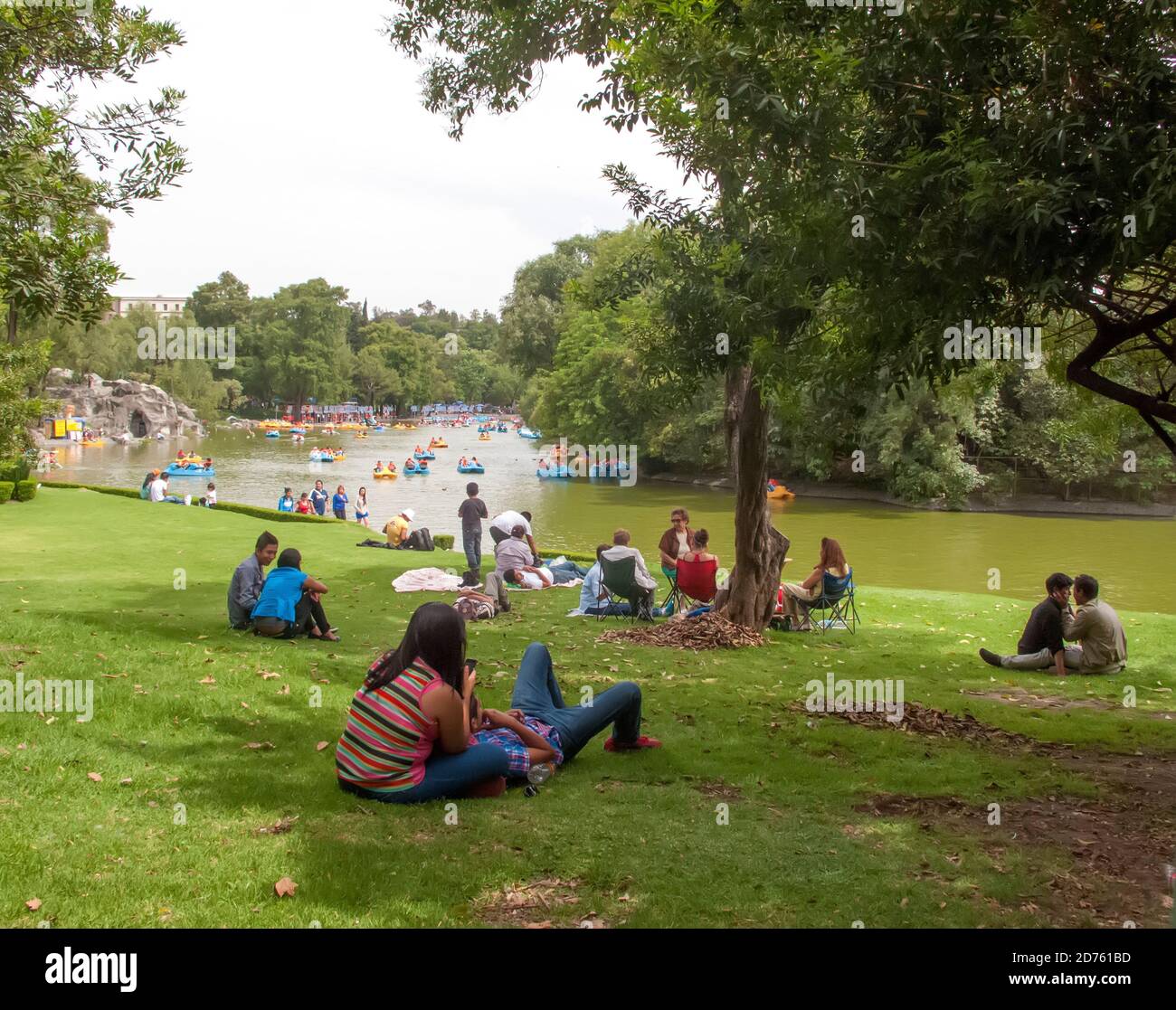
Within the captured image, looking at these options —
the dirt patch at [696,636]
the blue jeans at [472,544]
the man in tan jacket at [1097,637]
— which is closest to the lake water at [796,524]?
the blue jeans at [472,544]

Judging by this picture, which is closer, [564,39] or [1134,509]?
[564,39]

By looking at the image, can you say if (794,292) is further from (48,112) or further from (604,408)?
(604,408)

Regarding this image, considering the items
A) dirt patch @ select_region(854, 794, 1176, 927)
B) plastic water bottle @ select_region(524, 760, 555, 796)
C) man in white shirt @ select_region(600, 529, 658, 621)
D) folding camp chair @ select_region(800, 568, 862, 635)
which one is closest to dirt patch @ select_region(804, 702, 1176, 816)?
dirt patch @ select_region(854, 794, 1176, 927)

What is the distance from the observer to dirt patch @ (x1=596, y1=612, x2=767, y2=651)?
1103 cm

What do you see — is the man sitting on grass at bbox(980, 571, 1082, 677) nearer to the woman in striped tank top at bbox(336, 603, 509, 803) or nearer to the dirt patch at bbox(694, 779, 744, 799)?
the dirt patch at bbox(694, 779, 744, 799)

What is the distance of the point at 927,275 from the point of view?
5395mm

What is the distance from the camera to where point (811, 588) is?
12.6 m

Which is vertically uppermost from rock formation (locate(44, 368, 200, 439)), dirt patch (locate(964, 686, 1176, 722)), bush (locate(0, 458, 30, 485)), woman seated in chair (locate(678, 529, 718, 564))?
rock formation (locate(44, 368, 200, 439))

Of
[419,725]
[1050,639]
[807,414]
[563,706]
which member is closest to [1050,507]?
[1050,639]

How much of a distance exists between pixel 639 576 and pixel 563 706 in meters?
6.53

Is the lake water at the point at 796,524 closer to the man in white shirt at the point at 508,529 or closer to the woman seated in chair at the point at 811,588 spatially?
the man in white shirt at the point at 508,529

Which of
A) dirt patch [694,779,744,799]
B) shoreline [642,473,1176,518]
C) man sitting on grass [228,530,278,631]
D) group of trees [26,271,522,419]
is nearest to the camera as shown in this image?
dirt patch [694,779,744,799]

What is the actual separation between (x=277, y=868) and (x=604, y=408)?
48253 mm
